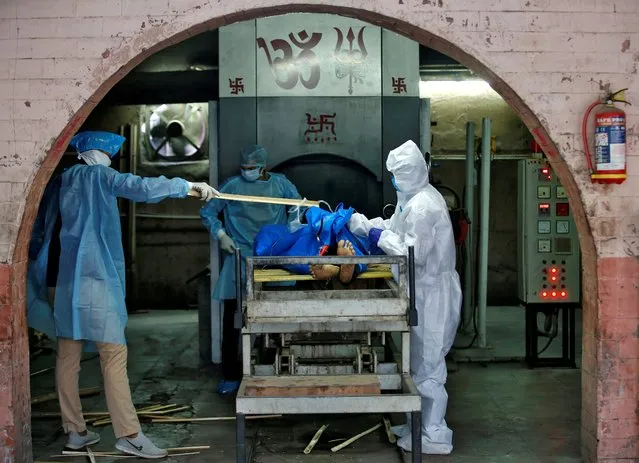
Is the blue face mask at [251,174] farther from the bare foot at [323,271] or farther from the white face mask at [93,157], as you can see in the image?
the bare foot at [323,271]

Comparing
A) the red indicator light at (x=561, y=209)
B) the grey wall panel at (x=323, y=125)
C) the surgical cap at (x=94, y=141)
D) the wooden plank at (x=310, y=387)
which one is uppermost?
the grey wall panel at (x=323, y=125)

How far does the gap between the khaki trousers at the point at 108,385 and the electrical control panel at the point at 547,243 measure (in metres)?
3.38

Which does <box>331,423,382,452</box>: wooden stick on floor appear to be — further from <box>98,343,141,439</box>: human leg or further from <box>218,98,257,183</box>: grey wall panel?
<box>218,98,257,183</box>: grey wall panel

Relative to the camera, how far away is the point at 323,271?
4.08 meters

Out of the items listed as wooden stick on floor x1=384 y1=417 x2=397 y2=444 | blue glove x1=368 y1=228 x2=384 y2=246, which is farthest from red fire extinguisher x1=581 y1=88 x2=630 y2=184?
wooden stick on floor x1=384 y1=417 x2=397 y2=444

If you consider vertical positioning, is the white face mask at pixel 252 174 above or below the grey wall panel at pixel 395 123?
below

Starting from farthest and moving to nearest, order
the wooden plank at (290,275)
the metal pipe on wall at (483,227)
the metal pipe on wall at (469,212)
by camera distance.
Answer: the metal pipe on wall at (469,212) → the metal pipe on wall at (483,227) → the wooden plank at (290,275)

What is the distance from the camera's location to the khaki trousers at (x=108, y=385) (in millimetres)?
4199

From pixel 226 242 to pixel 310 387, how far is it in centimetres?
238

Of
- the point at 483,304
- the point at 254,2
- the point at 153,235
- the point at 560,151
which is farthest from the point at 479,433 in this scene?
the point at 153,235

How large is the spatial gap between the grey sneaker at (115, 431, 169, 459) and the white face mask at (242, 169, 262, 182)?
2.19 meters

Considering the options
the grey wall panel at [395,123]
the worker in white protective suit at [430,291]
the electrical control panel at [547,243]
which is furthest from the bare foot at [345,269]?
the electrical control panel at [547,243]

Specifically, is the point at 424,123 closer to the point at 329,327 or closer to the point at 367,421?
the point at 367,421

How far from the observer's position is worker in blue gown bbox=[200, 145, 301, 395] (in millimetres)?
5727
